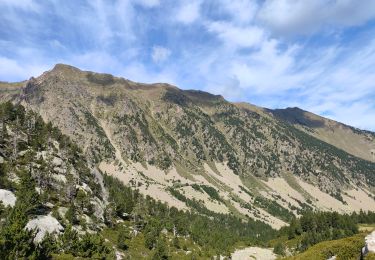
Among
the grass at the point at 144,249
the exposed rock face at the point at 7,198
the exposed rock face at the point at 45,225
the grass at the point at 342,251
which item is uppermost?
the exposed rock face at the point at 7,198

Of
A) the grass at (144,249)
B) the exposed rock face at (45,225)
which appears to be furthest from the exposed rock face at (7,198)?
the grass at (144,249)

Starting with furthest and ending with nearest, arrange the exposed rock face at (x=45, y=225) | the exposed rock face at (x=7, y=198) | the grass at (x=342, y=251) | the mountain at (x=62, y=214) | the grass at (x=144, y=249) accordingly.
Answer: the grass at (x=144, y=249) → the exposed rock face at (x=7, y=198) → the exposed rock face at (x=45, y=225) → the mountain at (x=62, y=214) → the grass at (x=342, y=251)

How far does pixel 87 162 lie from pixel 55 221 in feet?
309

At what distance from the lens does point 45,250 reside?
8288 cm

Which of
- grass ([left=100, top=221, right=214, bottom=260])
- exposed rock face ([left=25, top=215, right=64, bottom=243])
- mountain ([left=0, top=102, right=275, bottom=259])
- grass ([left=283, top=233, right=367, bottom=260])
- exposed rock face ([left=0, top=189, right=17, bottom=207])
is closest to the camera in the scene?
grass ([left=283, top=233, right=367, bottom=260])

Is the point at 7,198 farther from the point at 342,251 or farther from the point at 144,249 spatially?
the point at 342,251

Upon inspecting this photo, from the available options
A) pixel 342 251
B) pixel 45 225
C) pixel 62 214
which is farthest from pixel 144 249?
pixel 342 251

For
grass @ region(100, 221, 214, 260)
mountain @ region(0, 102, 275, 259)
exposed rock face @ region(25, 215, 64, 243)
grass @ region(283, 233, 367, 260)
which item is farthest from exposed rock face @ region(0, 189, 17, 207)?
grass @ region(283, 233, 367, 260)

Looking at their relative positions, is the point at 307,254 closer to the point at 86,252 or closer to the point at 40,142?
the point at 86,252

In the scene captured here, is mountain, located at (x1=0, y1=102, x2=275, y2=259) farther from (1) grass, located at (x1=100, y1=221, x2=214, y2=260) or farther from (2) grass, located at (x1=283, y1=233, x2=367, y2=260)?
(2) grass, located at (x1=283, y1=233, x2=367, y2=260)

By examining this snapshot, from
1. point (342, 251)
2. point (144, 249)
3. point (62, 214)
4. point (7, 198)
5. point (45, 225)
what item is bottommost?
point (144, 249)

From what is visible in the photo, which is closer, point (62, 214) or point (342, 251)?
point (342, 251)

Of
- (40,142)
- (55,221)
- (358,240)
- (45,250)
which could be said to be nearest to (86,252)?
(45,250)

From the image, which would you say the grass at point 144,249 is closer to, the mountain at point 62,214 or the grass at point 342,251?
the mountain at point 62,214
